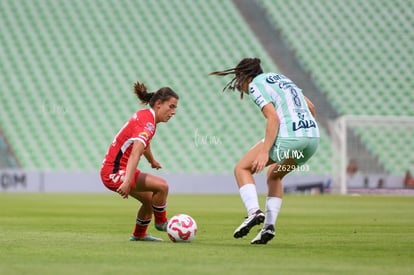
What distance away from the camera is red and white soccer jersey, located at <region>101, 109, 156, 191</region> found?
7.01 metres

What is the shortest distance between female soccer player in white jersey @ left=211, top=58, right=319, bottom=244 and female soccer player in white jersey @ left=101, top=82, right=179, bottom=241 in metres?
0.72

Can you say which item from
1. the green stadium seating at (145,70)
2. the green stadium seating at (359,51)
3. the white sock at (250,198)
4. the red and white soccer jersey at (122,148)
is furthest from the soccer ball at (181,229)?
the green stadium seating at (359,51)

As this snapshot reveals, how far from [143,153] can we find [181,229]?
2.54 ft

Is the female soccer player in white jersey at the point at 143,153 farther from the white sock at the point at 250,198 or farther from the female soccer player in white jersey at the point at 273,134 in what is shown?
the white sock at the point at 250,198

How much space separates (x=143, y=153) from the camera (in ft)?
23.4

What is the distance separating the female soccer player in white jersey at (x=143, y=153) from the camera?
698cm

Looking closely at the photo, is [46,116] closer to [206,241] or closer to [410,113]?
[410,113]

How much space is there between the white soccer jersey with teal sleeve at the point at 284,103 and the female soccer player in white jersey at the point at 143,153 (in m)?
0.88

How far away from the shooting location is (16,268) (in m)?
4.80

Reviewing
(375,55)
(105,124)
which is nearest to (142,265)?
(105,124)

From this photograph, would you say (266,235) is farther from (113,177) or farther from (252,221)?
(113,177)

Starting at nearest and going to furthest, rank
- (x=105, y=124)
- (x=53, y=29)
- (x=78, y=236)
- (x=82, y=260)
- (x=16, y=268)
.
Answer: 1. (x=16, y=268)
2. (x=82, y=260)
3. (x=78, y=236)
4. (x=105, y=124)
5. (x=53, y=29)

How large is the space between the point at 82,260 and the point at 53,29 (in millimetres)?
21053

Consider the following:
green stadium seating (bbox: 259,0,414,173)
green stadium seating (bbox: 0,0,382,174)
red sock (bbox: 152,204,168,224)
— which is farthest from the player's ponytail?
green stadium seating (bbox: 259,0,414,173)
